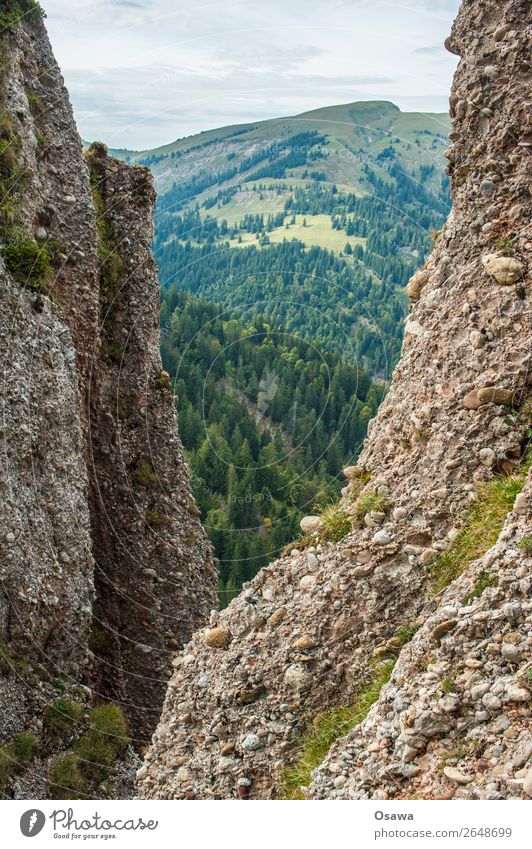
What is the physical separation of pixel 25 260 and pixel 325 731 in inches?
927

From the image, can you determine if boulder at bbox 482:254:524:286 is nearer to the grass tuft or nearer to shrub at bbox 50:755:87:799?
the grass tuft

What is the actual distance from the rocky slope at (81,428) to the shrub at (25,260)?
73 millimetres

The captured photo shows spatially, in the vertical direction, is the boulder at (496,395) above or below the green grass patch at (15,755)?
above

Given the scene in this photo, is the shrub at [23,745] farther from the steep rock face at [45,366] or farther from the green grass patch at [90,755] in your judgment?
the steep rock face at [45,366]

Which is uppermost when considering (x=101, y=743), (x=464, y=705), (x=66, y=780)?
(x=464, y=705)

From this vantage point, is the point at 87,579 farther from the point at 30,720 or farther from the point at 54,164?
the point at 54,164

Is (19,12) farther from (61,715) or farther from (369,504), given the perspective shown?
(369,504)

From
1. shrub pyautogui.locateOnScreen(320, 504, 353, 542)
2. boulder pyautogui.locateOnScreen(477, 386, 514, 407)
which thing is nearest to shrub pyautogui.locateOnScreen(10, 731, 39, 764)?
shrub pyautogui.locateOnScreen(320, 504, 353, 542)

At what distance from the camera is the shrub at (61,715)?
105 feet

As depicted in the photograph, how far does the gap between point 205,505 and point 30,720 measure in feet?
317

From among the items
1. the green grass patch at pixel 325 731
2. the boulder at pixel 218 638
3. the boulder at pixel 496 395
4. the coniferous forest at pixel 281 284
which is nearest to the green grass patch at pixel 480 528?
the boulder at pixel 496 395

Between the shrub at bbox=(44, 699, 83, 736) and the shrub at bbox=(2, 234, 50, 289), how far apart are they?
53.7ft

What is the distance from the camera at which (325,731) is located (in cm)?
1827

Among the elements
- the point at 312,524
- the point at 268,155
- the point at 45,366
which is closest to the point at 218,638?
the point at 312,524
